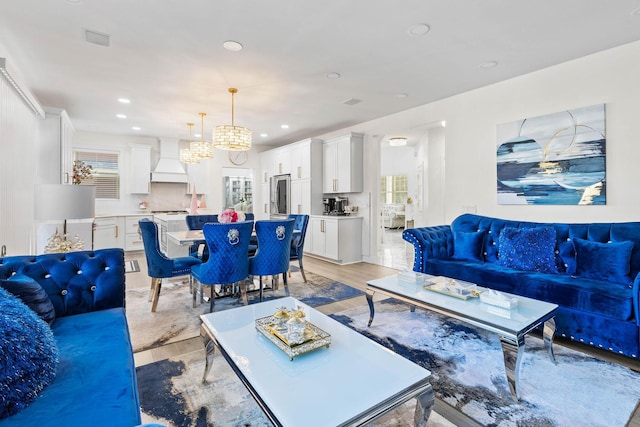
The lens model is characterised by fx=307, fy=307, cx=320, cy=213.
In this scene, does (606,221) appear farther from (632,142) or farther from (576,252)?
(632,142)

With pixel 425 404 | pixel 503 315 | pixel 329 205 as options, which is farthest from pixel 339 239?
pixel 425 404

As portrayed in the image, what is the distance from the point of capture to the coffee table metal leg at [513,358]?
1.82 metres

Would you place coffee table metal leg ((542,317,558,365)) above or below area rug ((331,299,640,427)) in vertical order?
above

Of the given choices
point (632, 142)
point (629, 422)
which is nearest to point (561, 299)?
point (629, 422)

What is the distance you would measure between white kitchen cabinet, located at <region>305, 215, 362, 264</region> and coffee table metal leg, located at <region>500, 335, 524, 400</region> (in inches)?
159

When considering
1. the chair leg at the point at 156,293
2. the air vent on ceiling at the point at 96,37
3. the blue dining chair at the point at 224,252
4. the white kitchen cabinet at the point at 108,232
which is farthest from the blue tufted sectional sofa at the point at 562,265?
the white kitchen cabinet at the point at 108,232

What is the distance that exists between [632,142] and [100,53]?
541 centimetres

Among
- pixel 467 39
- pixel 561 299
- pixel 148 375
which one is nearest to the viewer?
pixel 148 375

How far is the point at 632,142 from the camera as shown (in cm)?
300

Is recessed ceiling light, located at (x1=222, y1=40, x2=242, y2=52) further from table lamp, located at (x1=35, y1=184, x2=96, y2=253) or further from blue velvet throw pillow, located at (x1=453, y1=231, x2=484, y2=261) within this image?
blue velvet throw pillow, located at (x1=453, y1=231, x2=484, y2=261)

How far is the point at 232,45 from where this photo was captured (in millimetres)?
2996

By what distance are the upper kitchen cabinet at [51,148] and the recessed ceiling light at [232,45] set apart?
360cm

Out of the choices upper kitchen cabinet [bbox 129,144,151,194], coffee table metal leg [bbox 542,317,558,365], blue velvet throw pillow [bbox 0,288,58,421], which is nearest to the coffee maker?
upper kitchen cabinet [bbox 129,144,151,194]

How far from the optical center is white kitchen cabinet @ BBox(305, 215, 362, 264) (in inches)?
232
